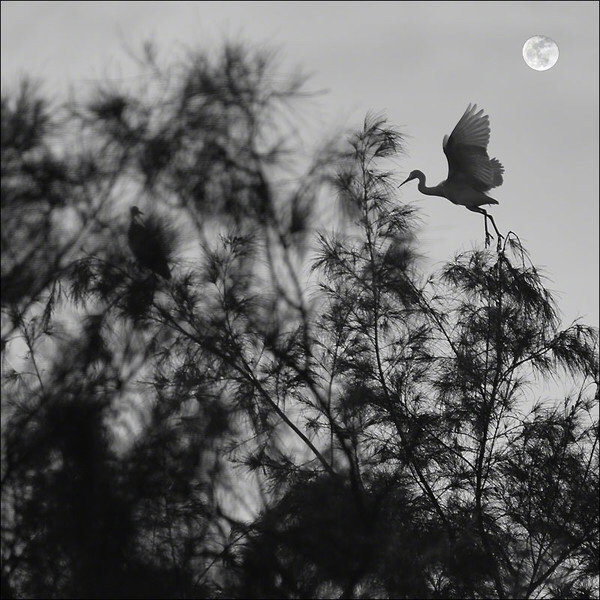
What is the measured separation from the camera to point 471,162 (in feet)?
26.9

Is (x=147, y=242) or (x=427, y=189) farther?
(x=427, y=189)

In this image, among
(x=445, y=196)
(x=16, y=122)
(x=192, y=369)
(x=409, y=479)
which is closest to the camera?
(x=16, y=122)

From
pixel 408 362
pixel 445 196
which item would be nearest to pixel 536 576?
pixel 408 362

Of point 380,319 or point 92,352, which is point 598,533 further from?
point 92,352

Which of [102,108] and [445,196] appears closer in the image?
[102,108]

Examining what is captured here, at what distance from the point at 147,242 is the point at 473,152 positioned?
12.1ft

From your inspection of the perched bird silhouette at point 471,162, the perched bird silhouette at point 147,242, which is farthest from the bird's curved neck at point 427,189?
the perched bird silhouette at point 147,242

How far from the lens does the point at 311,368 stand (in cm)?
630

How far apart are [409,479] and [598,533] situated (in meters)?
1.11

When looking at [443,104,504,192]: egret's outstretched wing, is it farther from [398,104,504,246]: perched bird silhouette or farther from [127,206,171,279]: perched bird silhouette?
[127,206,171,279]: perched bird silhouette

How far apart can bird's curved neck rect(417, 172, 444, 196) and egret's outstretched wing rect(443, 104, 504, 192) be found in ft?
0.63

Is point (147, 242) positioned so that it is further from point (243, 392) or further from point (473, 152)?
point (473, 152)

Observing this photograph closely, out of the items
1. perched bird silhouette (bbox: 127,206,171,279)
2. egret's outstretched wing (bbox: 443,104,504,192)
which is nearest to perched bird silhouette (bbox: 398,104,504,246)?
egret's outstretched wing (bbox: 443,104,504,192)

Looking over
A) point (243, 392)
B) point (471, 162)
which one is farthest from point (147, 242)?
point (471, 162)
